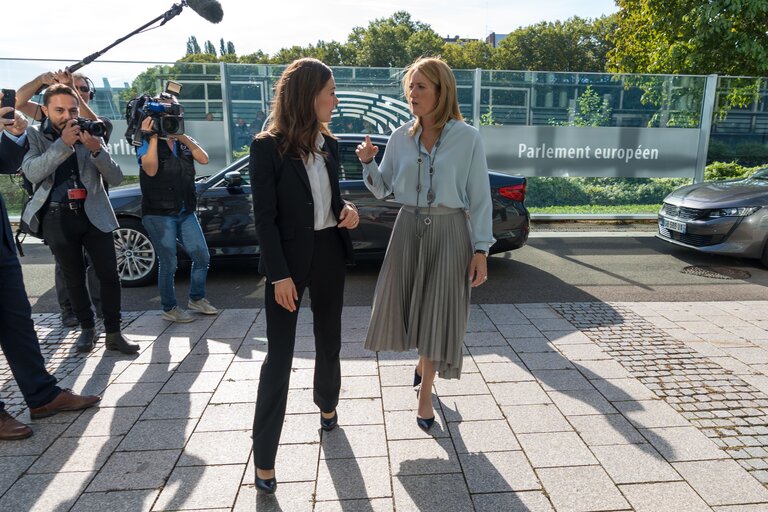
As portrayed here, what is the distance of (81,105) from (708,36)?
13287 millimetres

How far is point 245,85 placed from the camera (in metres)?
10.3

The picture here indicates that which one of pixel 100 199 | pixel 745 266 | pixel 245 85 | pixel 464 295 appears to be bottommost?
pixel 745 266

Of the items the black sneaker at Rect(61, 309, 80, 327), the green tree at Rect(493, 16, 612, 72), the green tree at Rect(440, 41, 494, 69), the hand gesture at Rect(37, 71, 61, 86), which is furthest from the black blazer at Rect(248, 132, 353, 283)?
the green tree at Rect(440, 41, 494, 69)

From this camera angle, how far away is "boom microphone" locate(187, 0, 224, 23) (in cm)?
627

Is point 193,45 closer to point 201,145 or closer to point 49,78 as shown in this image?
point 201,145

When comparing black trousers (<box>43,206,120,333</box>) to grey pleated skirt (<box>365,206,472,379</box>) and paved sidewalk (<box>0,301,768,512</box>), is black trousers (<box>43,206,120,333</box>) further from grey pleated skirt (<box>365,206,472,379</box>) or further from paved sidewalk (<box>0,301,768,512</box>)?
grey pleated skirt (<box>365,206,472,379</box>)

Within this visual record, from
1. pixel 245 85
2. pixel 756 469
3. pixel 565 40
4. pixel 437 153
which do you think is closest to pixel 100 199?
pixel 437 153

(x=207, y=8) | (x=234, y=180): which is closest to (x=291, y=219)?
(x=234, y=180)

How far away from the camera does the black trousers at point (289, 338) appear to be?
8.59 feet

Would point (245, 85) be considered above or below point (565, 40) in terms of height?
below

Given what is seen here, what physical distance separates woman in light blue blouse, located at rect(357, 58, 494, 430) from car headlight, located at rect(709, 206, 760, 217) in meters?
5.70

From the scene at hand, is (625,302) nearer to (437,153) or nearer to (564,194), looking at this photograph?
(437,153)

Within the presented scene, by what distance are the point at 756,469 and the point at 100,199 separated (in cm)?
447

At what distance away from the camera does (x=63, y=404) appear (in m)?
3.40
